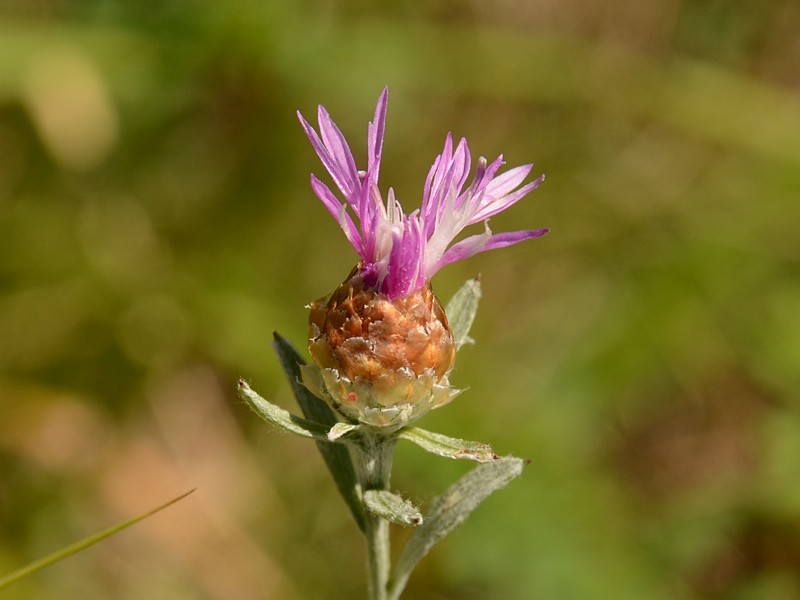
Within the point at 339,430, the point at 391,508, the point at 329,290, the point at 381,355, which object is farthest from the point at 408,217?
the point at 329,290

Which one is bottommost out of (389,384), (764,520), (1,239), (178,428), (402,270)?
(764,520)

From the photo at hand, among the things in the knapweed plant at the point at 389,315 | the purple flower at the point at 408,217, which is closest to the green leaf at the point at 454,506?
the knapweed plant at the point at 389,315

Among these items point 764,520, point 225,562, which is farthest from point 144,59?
point 764,520

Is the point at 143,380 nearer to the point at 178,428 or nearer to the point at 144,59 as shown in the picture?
the point at 178,428

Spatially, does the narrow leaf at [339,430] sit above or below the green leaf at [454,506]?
above

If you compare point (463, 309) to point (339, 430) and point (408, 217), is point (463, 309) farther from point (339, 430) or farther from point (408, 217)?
point (339, 430)

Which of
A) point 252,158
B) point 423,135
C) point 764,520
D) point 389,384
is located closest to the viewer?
point 389,384

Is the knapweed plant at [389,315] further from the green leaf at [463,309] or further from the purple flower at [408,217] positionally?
the green leaf at [463,309]

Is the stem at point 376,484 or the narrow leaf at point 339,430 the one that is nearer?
the narrow leaf at point 339,430
